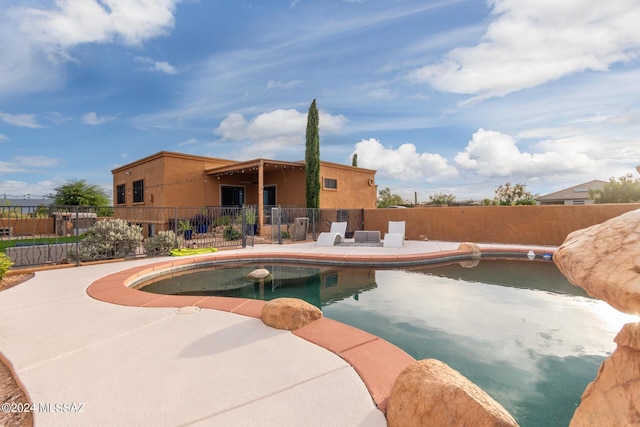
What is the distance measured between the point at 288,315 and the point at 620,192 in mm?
21651

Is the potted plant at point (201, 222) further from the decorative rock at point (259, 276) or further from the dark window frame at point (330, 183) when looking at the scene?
the decorative rock at point (259, 276)

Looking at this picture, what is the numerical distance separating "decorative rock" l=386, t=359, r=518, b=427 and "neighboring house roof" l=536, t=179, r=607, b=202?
3309cm

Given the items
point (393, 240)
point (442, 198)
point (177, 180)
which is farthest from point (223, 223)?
point (442, 198)

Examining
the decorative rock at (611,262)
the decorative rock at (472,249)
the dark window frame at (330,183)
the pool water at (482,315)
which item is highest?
the dark window frame at (330,183)

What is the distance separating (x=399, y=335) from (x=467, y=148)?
677 inches

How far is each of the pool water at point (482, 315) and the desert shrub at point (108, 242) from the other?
82.2 inches

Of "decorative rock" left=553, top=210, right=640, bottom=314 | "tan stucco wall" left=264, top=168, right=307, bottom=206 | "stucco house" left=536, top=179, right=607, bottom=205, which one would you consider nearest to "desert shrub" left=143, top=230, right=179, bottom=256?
"tan stucco wall" left=264, top=168, right=307, bottom=206

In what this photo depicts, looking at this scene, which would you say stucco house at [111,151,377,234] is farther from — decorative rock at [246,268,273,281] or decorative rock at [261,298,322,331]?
decorative rock at [261,298,322,331]

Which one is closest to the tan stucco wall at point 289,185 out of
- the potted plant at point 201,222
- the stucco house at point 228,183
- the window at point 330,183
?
the stucco house at point 228,183

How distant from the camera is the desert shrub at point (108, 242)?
7.50m

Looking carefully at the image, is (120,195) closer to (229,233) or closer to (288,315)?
(229,233)

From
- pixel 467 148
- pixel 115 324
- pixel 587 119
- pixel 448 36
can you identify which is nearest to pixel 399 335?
pixel 115 324

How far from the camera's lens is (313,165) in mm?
14844

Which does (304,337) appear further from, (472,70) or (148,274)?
(472,70)
